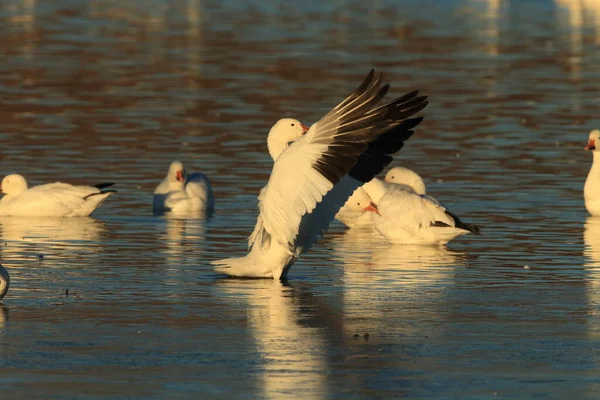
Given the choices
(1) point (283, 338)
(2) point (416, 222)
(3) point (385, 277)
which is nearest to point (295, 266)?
(3) point (385, 277)

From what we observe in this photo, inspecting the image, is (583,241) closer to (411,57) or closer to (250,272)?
(250,272)

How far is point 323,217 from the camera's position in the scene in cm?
1383

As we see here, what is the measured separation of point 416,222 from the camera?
16688mm

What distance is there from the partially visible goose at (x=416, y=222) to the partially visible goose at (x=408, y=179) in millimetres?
1599

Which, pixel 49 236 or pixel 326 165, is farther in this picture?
pixel 49 236

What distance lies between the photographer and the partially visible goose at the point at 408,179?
18.9 m

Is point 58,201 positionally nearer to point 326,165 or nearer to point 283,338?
point 326,165

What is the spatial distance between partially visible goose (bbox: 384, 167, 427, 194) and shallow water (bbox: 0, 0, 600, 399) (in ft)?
2.48

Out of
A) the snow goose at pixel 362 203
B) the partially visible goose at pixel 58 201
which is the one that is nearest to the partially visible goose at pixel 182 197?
the partially visible goose at pixel 58 201

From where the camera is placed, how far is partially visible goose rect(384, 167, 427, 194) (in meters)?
18.9

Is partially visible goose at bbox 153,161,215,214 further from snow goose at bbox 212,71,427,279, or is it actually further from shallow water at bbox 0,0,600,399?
snow goose at bbox 212,71,427,279

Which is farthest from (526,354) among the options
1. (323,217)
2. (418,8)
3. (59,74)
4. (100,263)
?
(418,8)

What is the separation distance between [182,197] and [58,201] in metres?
1.48

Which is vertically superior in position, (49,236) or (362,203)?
(362,203)
